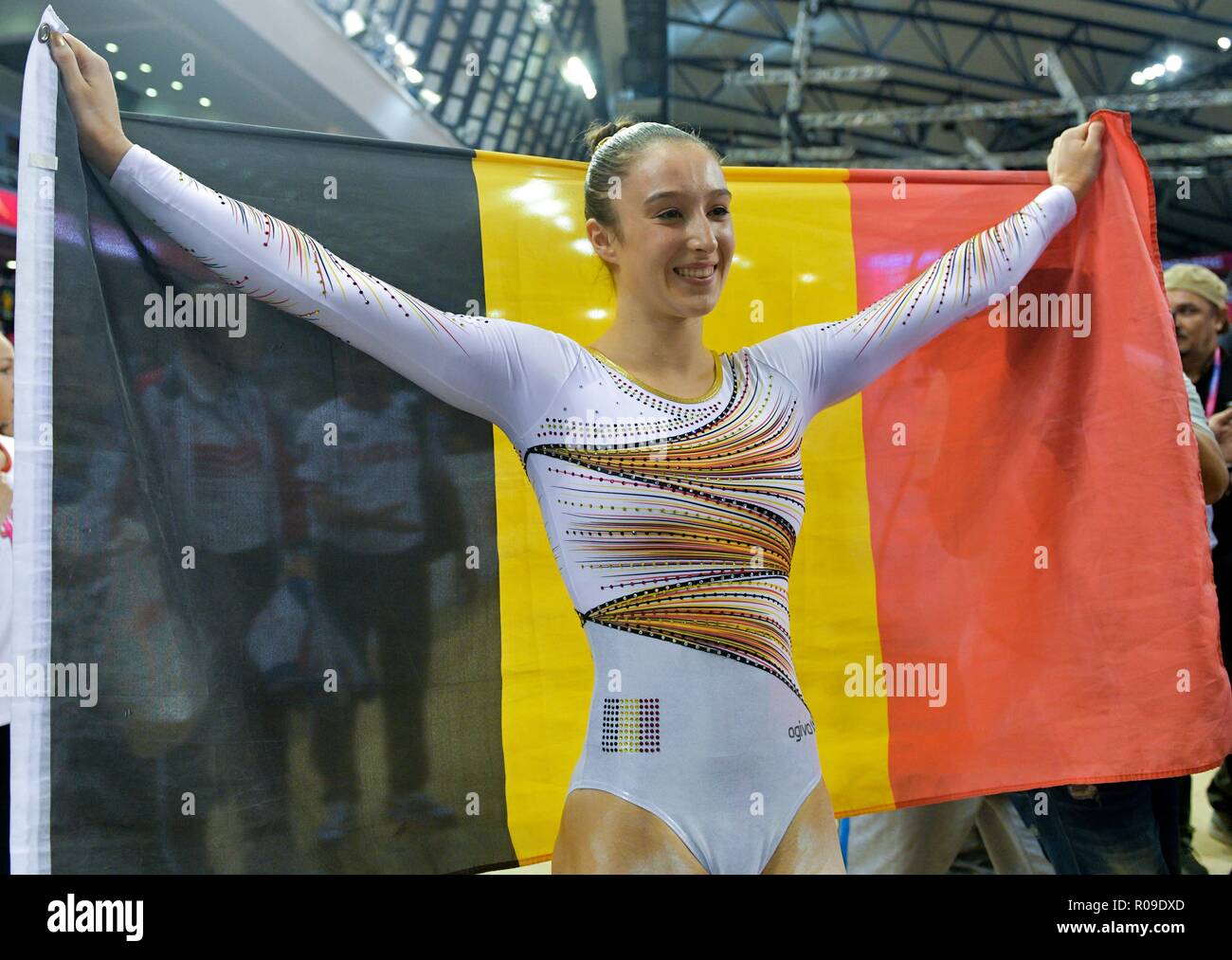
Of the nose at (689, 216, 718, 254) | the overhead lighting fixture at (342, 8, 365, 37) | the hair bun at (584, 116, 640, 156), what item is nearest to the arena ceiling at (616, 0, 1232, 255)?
the overhead lighting fixture at (342, 8, 365, 37)

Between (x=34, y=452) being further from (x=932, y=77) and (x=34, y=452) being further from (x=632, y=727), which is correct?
(x=932, y=77)

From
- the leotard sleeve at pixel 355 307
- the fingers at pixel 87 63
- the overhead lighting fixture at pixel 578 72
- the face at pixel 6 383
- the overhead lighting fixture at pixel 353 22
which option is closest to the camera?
the leotard sleeve at pixel 355 307

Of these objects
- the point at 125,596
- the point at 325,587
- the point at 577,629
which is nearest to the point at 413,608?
the point at 325,587

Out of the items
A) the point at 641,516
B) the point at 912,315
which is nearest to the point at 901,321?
the point at 912,315

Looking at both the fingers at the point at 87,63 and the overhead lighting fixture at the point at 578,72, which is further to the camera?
the overhead lighting fixture at the point at 578,72

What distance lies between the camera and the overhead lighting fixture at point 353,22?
→ 8180 millimetres

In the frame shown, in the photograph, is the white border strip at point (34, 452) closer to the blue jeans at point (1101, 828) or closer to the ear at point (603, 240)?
the ear at point (603, 240)

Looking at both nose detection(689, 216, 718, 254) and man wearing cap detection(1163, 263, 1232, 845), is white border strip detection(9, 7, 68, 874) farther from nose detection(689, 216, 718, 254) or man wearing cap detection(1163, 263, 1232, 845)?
man wearing cap detection(1163, 263, 1232, 845)

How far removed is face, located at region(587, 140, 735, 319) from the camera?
1788mm

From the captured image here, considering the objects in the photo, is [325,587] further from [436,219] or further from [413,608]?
[436,219]

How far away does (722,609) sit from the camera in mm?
1729

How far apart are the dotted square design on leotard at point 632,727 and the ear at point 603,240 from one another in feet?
2.69

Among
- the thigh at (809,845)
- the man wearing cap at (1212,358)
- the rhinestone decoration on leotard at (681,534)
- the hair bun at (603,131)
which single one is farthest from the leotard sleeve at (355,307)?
the man wearing cap at (1212,358)

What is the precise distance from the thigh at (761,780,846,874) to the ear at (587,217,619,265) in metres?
1.05
